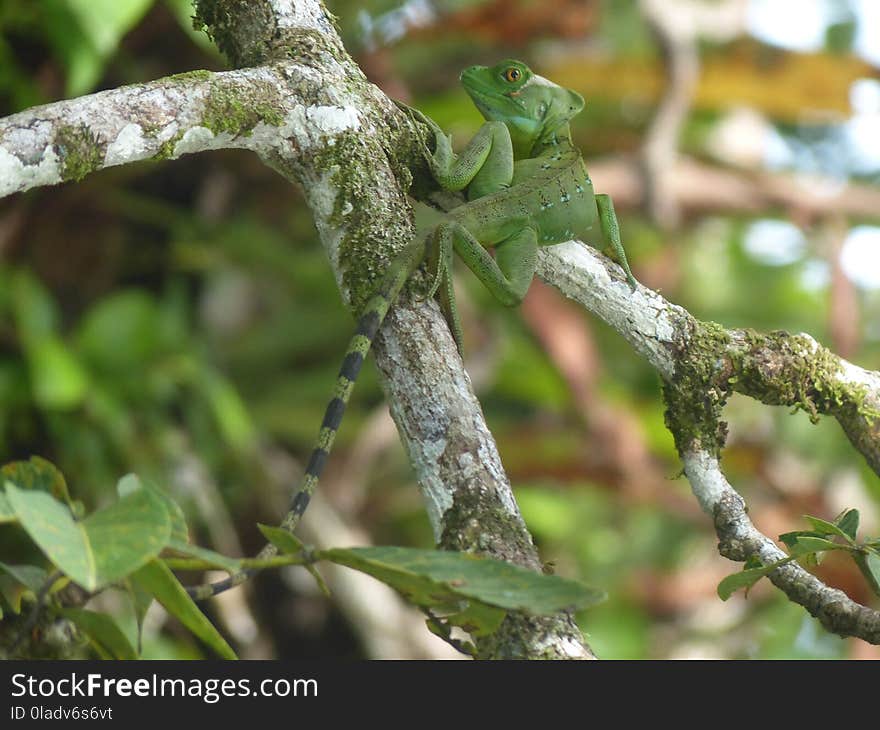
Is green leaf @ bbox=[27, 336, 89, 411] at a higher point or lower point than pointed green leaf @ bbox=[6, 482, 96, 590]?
lower

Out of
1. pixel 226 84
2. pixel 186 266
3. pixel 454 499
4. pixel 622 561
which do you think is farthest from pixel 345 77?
pixel 622 561

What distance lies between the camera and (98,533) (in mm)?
1261

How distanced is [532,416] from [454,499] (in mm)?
4840

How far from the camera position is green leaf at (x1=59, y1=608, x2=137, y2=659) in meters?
1.50

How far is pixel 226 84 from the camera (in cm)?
166

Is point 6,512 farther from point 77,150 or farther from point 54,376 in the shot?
point 54,376

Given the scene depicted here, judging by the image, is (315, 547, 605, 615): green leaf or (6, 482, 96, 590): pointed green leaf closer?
(6, 482, 96, 590): pointed green leaf

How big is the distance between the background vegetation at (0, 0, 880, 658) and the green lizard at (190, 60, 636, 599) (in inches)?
79.5

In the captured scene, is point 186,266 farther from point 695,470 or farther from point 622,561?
point 695,470

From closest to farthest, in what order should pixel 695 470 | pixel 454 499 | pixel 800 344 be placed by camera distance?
pixel 454 499
pixel 695 470
pixel 800 344

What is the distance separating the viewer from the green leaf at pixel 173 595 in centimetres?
137

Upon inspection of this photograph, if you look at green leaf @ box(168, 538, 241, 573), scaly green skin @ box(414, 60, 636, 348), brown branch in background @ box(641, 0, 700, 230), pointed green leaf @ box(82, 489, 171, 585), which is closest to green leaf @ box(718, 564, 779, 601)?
scaly green skin @ box(414, 60, 636, 348)

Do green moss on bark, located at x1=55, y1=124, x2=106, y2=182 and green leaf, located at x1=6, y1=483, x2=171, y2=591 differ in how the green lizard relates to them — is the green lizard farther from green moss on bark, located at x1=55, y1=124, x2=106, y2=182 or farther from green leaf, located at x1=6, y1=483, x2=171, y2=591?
green moss on bark, located at x1=55, y1=124, x2=106, y2=182

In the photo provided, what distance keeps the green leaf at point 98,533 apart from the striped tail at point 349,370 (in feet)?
1.05
